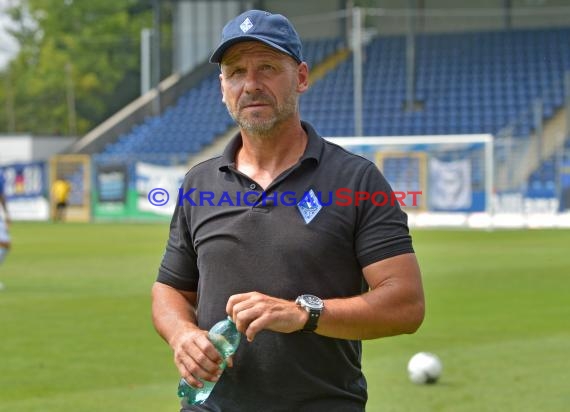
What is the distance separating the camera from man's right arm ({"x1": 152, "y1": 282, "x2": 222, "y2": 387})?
3.68 metres

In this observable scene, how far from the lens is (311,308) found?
3656 mm

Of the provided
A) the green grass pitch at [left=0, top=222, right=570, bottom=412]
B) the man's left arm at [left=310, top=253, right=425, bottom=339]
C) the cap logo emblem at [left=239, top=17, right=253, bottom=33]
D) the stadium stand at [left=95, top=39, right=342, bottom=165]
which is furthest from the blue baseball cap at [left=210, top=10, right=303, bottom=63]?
the stadium stand at [left=95, top=39, right=342, bottom=165]

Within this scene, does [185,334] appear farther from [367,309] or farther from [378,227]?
[378,227]

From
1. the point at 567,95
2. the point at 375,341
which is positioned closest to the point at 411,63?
the point at 567,95

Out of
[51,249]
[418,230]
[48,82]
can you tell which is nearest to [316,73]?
[418,230]

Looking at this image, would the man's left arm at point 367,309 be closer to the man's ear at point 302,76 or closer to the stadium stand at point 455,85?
the man's ear at point 302,76

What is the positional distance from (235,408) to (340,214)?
2.35 feet

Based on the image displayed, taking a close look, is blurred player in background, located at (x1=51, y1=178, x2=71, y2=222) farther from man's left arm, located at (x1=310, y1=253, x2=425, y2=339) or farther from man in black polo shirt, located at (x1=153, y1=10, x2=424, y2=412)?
man's left arm, located at (x1=310, y1=253, x2=425, y2=339)

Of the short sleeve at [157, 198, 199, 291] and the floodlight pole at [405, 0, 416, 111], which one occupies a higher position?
the floodlight pole at [405, 0, 416, 111]

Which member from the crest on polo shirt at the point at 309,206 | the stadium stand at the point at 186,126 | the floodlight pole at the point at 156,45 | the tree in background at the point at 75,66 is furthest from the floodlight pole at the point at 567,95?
the tree in background at the point at 75,66

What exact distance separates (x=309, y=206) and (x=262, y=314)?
0.51m

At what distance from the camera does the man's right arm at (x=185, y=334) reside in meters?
3.68

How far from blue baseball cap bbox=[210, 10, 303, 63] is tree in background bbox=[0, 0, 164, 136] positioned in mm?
79849

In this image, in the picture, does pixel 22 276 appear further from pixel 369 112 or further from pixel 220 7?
pixel 220 7
